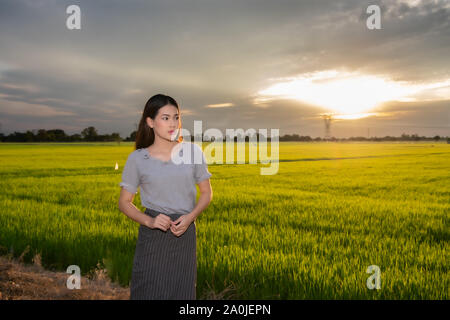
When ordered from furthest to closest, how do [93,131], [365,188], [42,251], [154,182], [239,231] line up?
[93,131], [365,188], [239,231], [42,251], [154,182]

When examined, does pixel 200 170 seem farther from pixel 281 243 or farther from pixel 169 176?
pixel 281 243

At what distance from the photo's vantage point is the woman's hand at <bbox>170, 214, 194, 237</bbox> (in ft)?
9.18

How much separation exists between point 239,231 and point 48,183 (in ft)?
40.7

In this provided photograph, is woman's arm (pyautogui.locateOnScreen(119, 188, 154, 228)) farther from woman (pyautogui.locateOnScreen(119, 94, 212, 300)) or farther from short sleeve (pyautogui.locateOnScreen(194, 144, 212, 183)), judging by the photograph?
short sleeve (pyautogui.locateOnScreen(194, 144, 212, 183))

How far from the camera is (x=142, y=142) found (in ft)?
9.94

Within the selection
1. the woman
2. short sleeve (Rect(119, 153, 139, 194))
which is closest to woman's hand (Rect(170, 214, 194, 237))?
the woman

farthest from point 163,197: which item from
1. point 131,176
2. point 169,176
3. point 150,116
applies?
point 150,116

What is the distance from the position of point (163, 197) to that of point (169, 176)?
187 millimetres

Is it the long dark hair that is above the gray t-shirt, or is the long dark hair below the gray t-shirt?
above

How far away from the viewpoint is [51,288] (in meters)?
4.14

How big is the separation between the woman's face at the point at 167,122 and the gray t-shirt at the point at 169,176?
0.42 ft

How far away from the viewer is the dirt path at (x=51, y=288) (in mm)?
3934
